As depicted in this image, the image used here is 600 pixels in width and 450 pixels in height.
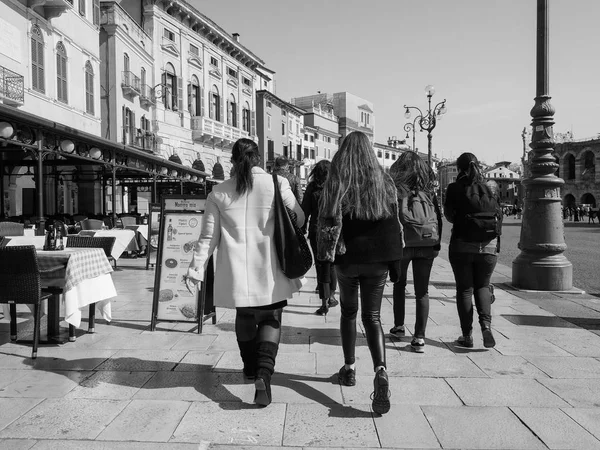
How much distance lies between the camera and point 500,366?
433 cm

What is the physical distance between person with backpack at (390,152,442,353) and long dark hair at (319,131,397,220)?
3.90 ft

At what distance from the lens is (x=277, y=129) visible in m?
52.8

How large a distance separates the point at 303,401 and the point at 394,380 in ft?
2.67

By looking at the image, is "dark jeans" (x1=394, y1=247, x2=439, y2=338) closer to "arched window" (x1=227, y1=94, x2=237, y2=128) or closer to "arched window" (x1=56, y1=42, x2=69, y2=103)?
"arched window" (x1=56, y1=42, x2=69, y2=103)

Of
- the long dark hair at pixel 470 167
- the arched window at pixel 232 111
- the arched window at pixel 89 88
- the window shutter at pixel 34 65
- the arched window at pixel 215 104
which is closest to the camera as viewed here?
the long dark hair at pixel 470 167

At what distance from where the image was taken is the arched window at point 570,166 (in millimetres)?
67500

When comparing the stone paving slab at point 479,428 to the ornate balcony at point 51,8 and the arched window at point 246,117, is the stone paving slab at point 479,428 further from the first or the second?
the arched window at point 246,117

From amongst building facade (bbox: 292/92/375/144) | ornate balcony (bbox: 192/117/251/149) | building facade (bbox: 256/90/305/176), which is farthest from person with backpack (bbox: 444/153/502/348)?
building facade (bbox: 292/92/375/144)

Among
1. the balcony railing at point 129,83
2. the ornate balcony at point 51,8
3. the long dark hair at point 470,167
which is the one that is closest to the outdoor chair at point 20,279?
the long dark hair at point 470,167

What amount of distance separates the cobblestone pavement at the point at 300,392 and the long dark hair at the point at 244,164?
1425 millimetres

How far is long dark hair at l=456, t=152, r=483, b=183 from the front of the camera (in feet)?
15.9

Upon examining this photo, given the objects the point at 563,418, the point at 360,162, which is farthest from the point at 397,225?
the point at 563,418

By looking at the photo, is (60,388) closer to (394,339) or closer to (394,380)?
(394,380)

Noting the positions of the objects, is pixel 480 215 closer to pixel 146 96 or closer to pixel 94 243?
pixel 94 243
